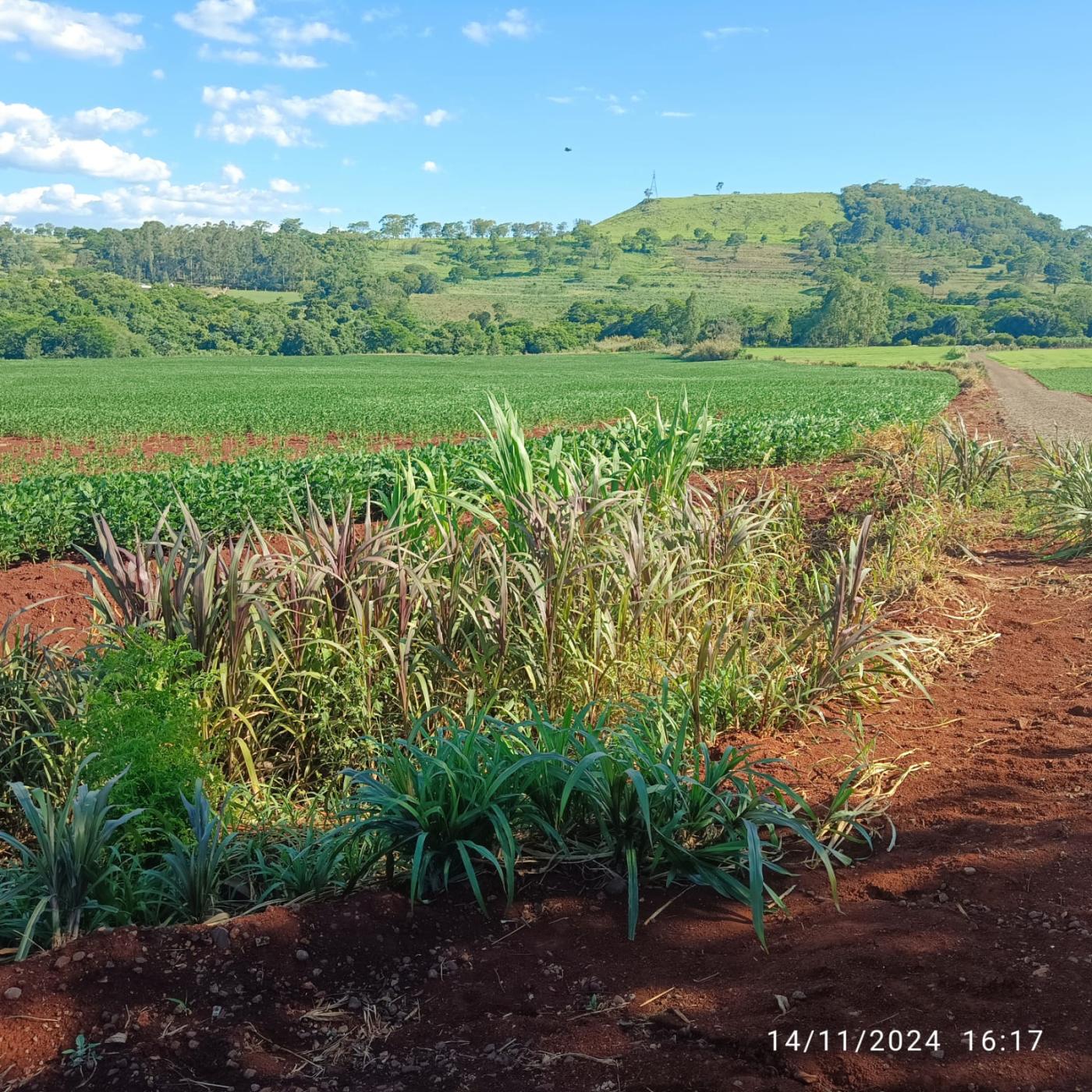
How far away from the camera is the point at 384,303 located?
395ft

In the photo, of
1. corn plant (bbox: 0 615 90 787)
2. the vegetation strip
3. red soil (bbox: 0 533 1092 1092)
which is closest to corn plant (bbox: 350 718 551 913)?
red soil (bbox: 0 533 1092 1092)

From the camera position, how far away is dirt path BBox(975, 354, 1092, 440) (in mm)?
22750

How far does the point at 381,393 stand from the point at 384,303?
82291mm

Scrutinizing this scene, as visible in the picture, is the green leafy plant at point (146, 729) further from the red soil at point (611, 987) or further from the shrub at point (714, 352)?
the shrub at point (714, 352)

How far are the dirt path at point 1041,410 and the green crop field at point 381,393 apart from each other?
254 centimetres

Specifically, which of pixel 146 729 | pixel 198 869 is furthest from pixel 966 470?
pixel 198 869

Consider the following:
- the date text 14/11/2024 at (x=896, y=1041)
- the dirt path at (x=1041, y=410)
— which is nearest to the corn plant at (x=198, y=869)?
the date text 14/11/2024 at (x=896, y=1041)

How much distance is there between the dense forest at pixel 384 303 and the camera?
300 ft

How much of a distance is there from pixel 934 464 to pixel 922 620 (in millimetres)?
4425

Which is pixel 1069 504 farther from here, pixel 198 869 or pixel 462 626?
pixel 198 869

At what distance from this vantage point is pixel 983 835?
3084 millimetres

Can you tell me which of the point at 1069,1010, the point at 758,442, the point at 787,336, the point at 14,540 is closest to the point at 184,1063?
the point at 1069,1010

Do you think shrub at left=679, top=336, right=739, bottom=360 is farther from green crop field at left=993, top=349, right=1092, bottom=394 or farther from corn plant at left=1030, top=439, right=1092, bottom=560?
corn plant at left=1030, top=439, right=1092, bottom=560

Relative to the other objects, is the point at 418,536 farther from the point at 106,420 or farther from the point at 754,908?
the point at 106,420
